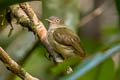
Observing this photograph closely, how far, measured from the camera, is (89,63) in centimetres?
112

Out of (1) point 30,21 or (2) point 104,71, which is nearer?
(2) point 104,71

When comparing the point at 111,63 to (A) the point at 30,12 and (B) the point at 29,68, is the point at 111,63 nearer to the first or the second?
(A) the point at 30,12

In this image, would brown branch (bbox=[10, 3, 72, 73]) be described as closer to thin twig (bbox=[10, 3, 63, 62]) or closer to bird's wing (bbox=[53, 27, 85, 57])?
thin twig (bbox=[10, 3, 63, 62])

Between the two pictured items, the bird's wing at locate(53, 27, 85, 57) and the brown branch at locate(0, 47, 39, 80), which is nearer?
the brown branch at locate(0, 47, 39, 80)

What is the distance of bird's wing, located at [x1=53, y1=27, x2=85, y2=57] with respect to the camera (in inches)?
101

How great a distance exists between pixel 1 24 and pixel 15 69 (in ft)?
2.24

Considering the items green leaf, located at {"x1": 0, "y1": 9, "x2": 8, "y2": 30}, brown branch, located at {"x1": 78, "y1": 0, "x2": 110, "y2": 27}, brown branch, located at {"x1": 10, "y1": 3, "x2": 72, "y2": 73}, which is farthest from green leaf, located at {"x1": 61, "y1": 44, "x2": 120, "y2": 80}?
brown branch, located at {"x1": 78, "y1": 0, "x2": 110, "y2": 27}

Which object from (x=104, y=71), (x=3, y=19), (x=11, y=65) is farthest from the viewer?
(x=3, y=19)

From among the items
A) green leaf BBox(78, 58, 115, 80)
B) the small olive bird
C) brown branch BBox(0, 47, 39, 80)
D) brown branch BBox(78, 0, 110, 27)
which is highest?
green leaf BBox(78, 58, 115, 80)

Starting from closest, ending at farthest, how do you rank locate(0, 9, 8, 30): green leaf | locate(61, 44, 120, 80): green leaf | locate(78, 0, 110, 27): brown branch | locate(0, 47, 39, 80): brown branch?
1. locate(61, 44, 120, 80): green leaf
2. locate(0, 47, 39, 80): brown branch
3. locate(0, 9, 8, 30): green leaf
4. locate(78, 0, 110, 27): brown branch

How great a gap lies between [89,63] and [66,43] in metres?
1.50

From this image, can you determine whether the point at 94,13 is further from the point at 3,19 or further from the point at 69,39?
the point at 3,19

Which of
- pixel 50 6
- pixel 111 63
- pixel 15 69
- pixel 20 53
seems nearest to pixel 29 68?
pixel 20 53

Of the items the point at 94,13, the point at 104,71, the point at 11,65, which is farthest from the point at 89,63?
the point at 94,13
